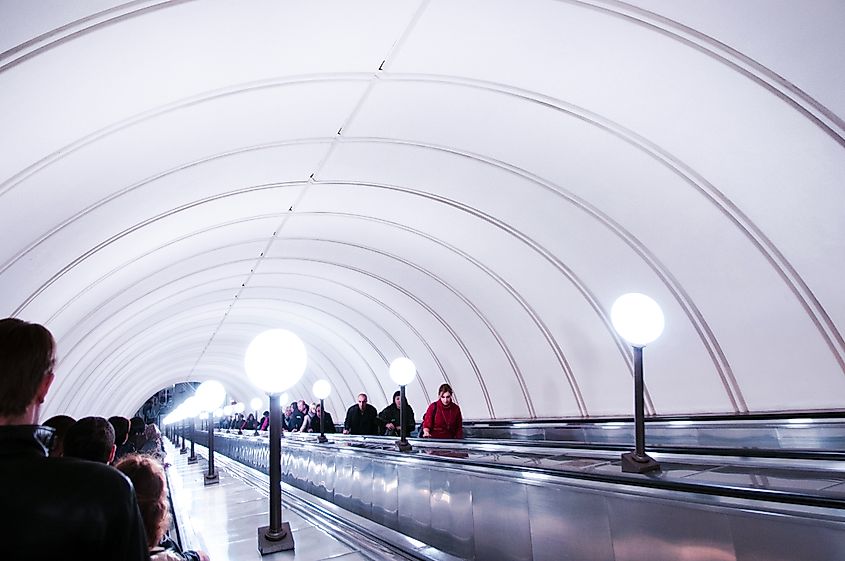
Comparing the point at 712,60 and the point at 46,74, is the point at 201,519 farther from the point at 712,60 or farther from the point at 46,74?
the point at 712,60

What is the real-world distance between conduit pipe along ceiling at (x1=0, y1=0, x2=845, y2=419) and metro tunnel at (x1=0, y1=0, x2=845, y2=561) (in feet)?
0.13

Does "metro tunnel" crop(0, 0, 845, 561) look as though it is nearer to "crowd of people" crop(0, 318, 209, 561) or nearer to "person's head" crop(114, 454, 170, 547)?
"crowd of people" crop(0, 318, 209, 561)

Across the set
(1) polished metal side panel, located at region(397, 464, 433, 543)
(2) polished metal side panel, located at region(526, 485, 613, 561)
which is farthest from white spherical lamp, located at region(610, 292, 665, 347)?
(1) polished metal side panel, located at region(397, 464, 433, 543)

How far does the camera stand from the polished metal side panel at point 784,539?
9.09 feet

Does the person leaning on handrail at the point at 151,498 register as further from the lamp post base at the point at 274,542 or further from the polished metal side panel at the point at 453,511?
the polished metal side panel at the point at 453,511

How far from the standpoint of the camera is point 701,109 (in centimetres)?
707

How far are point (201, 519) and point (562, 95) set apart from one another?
6529 millimetres

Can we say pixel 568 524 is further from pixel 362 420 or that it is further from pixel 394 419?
pixel 394 419

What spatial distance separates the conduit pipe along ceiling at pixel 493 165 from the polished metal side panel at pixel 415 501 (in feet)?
15.5

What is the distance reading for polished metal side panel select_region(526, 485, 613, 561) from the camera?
14.0 feet

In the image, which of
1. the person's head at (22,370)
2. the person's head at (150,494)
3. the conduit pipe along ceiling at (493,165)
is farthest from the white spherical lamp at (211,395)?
the person's head at (22,370)

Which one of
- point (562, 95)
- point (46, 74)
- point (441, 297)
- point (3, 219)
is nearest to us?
point (46, 74)

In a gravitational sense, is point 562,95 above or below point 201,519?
above

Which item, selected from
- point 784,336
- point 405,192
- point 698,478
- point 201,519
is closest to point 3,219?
point 201,519
